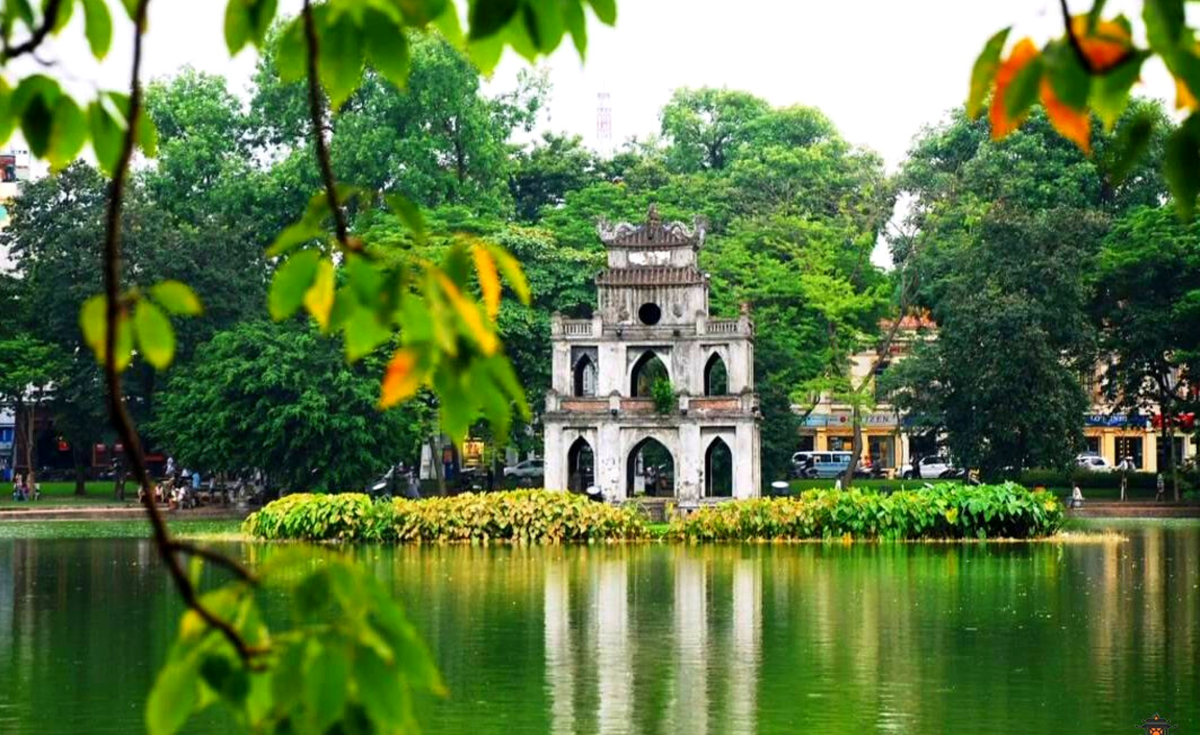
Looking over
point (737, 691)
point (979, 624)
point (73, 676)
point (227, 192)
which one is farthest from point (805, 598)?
point (227, 192)

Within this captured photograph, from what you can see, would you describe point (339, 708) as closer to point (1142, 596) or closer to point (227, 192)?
point (1142, 596)

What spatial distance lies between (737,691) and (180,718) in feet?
41.1

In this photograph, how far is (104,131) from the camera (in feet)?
9.66

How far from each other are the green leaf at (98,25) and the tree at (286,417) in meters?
38.1

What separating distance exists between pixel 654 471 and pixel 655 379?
11.5 m

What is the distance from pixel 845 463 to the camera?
6425 centimetres

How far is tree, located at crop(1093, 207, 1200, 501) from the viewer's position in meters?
45.4

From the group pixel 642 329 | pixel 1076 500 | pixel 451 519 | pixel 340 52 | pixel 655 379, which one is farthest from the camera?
pixel 1076 500

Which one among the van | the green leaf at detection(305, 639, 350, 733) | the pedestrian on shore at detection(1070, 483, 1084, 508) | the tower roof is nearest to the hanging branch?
the green leaf at detection(305, 639, 350, 733)

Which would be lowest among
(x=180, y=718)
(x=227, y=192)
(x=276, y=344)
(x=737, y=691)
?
(x=737, y=691)

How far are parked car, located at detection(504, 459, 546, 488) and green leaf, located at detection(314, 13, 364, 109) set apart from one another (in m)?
50.5

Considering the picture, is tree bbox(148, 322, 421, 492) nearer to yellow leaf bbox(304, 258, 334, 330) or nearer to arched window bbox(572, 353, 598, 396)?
arched window bbox(572, 353, 598, 396)

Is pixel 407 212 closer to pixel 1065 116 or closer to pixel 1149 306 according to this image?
pixel 1065 116

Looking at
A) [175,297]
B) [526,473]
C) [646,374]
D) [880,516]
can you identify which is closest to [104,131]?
[175,297]
